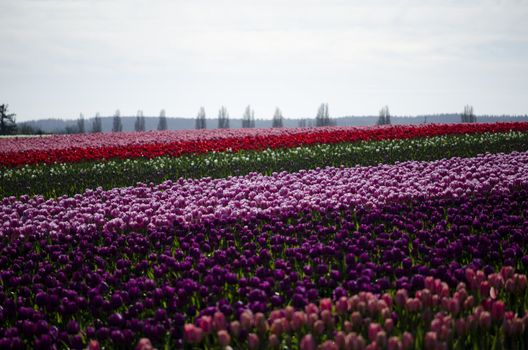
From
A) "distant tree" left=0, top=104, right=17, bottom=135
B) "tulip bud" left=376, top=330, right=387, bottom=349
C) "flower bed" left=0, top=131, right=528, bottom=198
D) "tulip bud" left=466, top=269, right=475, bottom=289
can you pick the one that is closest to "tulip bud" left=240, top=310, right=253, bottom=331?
"tulip bud" left=376, top=330, right=387, bottom=349

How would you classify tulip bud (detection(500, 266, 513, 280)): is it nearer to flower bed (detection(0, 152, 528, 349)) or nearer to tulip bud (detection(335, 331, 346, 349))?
flower bed (detection(0, 152, 528, 349))

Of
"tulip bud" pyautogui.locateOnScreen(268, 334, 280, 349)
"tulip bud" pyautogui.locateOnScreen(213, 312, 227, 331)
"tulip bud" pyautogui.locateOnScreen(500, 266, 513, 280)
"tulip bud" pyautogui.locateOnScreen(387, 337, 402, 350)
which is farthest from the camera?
"tulip bud" pyautogui.locateOnScreen(500, 266, 513, 280)

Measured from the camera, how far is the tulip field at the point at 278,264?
412cm

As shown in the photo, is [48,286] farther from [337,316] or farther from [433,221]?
[433,221]

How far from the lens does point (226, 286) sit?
568 cm

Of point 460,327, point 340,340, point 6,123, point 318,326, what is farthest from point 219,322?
point 6,123

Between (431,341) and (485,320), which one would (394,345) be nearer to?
(431,341)

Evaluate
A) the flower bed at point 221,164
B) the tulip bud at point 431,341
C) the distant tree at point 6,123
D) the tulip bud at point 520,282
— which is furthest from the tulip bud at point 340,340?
the distant tree at point 6,123

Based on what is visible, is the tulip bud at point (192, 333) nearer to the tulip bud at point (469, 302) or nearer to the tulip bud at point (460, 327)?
the tulip bud at point (460, 327)

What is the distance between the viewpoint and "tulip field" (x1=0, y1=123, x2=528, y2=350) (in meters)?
4.12

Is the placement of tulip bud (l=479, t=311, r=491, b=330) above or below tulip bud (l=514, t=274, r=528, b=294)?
below

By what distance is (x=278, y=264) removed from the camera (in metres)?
5.55

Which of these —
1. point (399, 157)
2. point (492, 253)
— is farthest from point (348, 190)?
point (399, 157)

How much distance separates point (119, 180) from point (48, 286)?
33.1 ft
